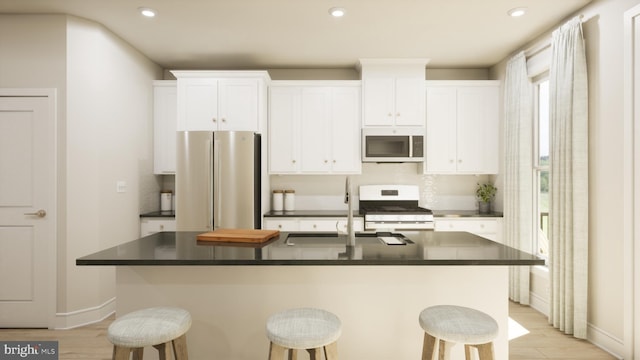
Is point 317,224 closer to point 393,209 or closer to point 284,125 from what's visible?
point 393,209

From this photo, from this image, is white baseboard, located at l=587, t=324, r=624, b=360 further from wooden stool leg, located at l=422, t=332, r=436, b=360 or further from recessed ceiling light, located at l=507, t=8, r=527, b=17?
recessed ceiling light, located at l=507, t=8, r=527, b=17

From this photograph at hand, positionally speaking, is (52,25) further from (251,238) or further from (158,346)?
(158,346)

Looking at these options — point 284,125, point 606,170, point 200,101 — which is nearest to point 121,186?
point 200,101

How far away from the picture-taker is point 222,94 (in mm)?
4270

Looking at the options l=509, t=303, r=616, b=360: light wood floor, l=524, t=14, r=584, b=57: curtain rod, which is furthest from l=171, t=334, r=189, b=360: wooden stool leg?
l=524, t=14, r=584, b=57: curtain rod

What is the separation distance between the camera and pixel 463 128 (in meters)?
4.59

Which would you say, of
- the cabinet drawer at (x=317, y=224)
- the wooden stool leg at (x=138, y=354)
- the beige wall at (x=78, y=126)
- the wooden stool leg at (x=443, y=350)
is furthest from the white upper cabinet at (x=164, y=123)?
the wooden stool leg at (x=443, y=350)

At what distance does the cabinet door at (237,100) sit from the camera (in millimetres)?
4262

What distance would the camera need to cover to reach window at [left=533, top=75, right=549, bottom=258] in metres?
3.89

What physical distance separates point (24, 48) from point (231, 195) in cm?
224

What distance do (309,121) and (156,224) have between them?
216 centimetres

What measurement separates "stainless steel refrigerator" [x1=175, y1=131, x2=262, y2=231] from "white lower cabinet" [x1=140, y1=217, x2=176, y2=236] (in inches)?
15.5

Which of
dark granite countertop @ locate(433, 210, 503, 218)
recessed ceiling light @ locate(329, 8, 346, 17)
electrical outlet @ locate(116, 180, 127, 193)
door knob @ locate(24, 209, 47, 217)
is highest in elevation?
recessed ceiling light @ locate(329, 8, 346, 17)

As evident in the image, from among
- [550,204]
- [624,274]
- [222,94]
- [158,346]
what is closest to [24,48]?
[222,94]
